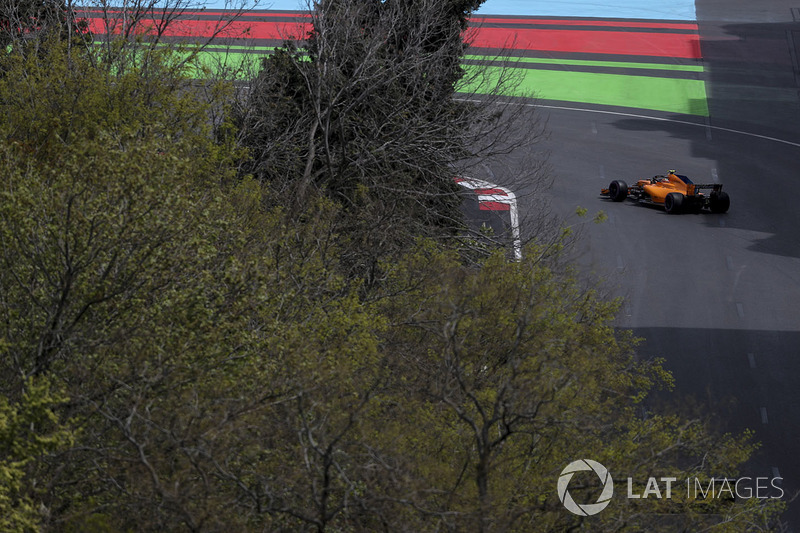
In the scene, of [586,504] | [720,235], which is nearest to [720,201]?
[720,235]

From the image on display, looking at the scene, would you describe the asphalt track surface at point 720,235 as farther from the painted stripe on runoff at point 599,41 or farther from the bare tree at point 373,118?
the bare tree at point 373,118

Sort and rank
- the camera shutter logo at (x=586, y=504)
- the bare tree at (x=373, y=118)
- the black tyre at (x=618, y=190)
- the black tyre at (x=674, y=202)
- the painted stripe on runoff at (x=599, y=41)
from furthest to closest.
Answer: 1. the painted stripe on runoff at (x=599, y=41)
2. the black tyre at (x=618, y=190)
3. the black tyre at (x=674, y=202)
4. the bare tree at (x=373, y=118)
5. the camera shutter logo at (x=586, y=504)

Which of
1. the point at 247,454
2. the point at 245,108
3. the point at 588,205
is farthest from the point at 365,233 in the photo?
the point at 588,205

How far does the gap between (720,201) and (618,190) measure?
4.85 meters

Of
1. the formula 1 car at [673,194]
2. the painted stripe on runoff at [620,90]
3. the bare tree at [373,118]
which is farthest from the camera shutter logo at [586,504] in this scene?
the painted stripe on runoff at [620,90]

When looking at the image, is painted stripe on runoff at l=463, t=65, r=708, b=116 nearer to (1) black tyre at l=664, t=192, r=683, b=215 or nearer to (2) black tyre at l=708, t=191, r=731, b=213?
(2) black tyre at l=708, t=191, r=731, b=213

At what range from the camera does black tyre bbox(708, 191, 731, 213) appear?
160ft

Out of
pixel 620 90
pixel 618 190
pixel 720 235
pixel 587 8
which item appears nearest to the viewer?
pixel 720 235

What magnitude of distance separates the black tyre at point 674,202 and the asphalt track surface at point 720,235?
22.0 inches

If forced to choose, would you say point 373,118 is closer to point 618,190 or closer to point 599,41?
point 618,190

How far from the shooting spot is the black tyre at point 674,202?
4875cm

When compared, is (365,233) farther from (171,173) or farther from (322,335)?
(171,173)

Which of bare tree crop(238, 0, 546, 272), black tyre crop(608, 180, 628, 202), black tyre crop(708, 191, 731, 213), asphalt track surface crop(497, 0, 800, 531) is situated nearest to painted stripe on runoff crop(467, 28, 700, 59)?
asphalt track surface crop(497, 0, 800, 531)

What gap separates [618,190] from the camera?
50.0m
